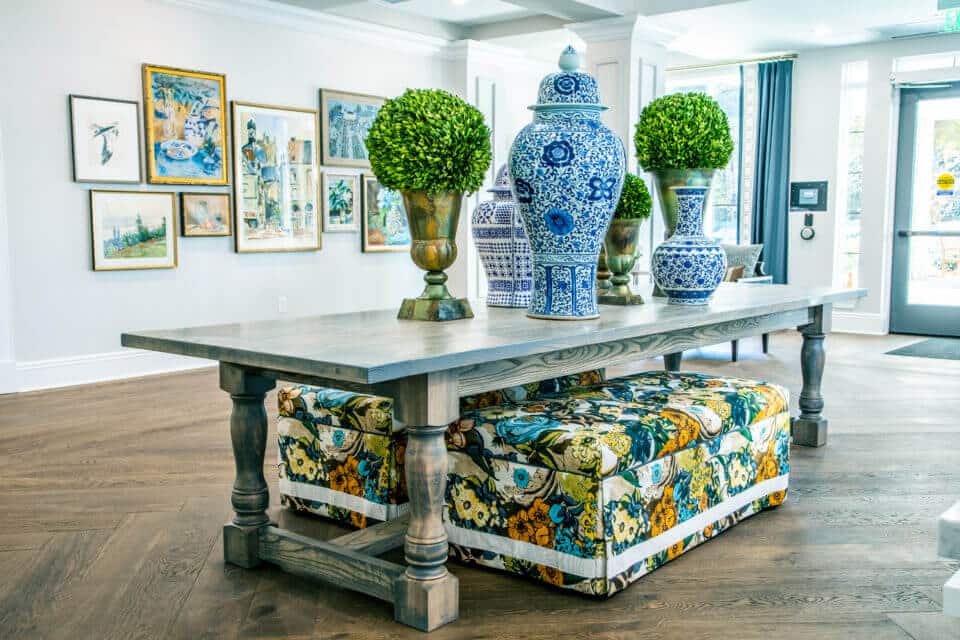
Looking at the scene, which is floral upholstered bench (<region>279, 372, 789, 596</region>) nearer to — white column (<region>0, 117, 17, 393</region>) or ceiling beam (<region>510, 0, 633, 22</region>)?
white column (<region>0, 117, 17, 393</region>)

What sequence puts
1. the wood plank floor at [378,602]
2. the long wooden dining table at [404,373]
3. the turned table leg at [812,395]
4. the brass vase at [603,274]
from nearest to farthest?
the long wooden dining table at [404,373]
the wood plank floor at [378,602]
the brass vase at [603,274]
the turned table leg at [812,395]

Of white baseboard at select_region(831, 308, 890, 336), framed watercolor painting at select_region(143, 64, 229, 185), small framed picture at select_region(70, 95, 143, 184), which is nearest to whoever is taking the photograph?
small framed picture at select_region(70, 95, 143, 184)

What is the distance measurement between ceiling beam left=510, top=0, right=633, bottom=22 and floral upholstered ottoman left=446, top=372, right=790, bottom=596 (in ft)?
12.5

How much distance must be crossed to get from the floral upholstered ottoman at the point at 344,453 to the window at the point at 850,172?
248 inches

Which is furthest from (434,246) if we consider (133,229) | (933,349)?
(933,349)

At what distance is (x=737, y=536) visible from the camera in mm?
2639

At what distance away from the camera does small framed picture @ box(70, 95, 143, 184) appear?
5.23 metres

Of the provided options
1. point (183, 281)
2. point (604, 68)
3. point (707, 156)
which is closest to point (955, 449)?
point (707, 156)

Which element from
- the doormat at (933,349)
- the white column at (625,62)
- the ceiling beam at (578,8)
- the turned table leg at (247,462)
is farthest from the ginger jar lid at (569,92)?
the doormat at (933,349)

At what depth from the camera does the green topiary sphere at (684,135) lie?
2855 mm

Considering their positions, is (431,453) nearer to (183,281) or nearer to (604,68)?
(183,281)

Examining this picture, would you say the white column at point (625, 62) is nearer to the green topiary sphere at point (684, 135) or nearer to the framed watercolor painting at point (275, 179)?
Result: the framed watercolor painting at point (275, 179)

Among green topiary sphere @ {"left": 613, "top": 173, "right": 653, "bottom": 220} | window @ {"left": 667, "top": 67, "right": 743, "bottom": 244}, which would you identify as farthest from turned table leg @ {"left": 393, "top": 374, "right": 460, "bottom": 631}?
window @ {"left": 667, "top": 67, "right": 743, "bottom": 244}

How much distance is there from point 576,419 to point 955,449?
2.28m
